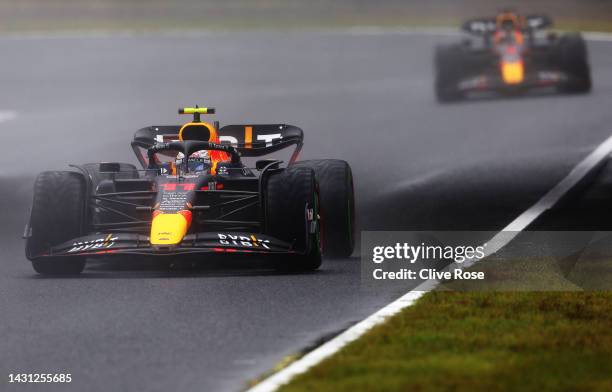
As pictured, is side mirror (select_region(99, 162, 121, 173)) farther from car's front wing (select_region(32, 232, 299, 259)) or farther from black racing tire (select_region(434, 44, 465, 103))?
black racing tire (select_region(434, 44, 465, 103))

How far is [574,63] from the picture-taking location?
28797 mm

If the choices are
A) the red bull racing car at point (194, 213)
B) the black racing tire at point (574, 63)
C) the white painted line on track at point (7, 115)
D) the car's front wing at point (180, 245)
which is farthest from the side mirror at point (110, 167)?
the white painted line on track at point (7, 115)

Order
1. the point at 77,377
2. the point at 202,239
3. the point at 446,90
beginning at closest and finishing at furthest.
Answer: the point at 77,377 → the point at 202,239 → the point at 446,90

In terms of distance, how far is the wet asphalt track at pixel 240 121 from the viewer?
984cm

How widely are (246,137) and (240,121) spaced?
578 inches

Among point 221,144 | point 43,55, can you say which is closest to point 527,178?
point 221,144

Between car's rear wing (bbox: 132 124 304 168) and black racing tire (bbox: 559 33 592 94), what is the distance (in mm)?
12485

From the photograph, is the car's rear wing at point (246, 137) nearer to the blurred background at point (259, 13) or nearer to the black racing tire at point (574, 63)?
the black racing tire at point (574, 63)

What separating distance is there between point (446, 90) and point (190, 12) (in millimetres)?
26087

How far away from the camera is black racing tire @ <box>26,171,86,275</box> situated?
13.3 meters

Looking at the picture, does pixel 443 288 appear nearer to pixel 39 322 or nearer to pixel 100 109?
pixel 39 322

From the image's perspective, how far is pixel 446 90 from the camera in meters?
31.7

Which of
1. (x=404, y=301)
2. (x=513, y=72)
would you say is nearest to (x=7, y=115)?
(x=513, y=72)

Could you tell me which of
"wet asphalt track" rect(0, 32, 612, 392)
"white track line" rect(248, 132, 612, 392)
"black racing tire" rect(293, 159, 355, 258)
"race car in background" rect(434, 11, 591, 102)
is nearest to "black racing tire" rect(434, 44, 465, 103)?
"race car in background" rect(434, 11, 591, 102)
